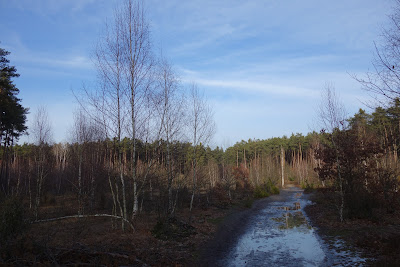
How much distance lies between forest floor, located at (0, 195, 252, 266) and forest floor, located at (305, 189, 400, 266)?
507cm

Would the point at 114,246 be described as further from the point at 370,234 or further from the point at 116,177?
the point at 370,234

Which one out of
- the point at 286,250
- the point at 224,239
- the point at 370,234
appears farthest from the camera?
the point at 224,239

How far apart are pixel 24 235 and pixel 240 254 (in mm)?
6419

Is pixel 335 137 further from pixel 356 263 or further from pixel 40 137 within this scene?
pixel 40 137

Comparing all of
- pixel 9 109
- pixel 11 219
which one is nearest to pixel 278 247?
pixel 11 219

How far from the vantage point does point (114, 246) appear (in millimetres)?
8008

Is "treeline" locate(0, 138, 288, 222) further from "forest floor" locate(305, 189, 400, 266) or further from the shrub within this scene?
"forest floor" locate(305, 189, 400, 266)

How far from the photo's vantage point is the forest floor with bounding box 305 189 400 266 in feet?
24.2

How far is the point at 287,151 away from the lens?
79125 millimetres

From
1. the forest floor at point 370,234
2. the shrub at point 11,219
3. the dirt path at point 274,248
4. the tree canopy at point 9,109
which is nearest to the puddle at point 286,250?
the dirt path at point 274,248

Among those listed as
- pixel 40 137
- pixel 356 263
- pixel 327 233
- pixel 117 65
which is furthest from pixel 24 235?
pixel 40 137

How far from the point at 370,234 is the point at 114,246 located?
29.7 ft

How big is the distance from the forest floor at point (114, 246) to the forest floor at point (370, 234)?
5.07 metres

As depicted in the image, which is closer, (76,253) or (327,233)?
(76,253)
